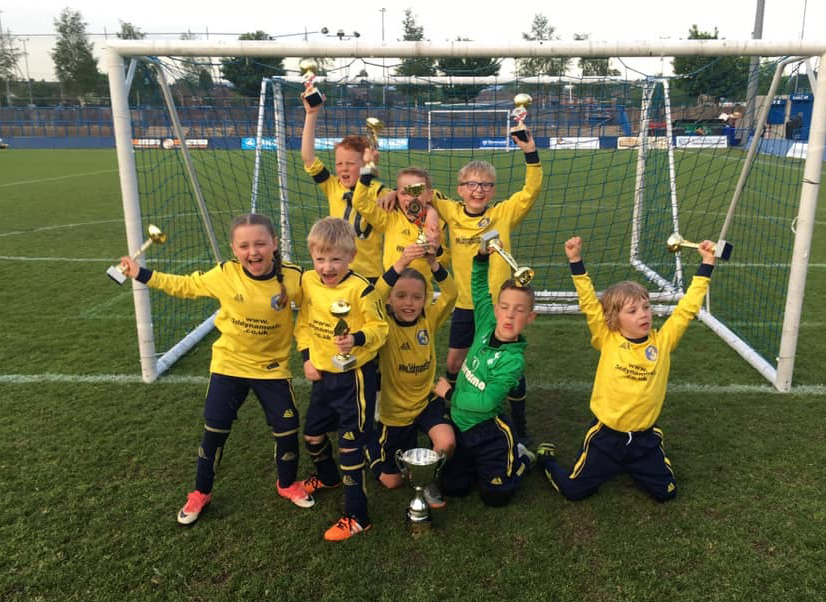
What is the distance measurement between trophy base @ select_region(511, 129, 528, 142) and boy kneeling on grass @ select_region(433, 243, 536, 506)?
77cm

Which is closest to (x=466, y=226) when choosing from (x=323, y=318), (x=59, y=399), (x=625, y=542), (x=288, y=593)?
(x=323, y=318)

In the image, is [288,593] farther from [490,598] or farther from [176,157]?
[176,157]

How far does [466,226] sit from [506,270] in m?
0.39

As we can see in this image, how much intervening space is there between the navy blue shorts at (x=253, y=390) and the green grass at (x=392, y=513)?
0.46 meters

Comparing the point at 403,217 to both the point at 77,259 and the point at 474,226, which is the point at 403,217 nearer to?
the point at 474,226

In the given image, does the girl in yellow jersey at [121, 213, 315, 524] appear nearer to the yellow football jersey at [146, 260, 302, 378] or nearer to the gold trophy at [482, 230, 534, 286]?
the yellow football jersey at [146, 260, 302, 378]

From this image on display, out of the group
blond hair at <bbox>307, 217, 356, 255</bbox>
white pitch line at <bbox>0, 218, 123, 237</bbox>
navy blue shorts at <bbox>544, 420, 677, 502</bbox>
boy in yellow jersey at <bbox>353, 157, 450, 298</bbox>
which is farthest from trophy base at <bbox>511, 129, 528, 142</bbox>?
white pitch line at <bbox>0, 218, 123, 237</bbox>

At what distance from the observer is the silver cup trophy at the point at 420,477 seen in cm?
290

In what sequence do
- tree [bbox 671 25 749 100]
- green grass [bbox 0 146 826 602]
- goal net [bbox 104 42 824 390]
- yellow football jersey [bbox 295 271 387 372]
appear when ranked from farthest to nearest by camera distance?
tree [bbox 671 25 749 100] → goal net [bbox 104 42 824 390] → yellow football jersey [bbox 295 271 387 372] → green grass [bbox 0 146 826 602]

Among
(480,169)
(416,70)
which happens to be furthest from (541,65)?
(480,169)

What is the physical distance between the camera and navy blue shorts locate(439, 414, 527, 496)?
3193mm

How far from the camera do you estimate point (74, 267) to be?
7.98m

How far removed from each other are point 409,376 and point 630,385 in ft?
3.86

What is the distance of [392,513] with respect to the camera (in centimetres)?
320
